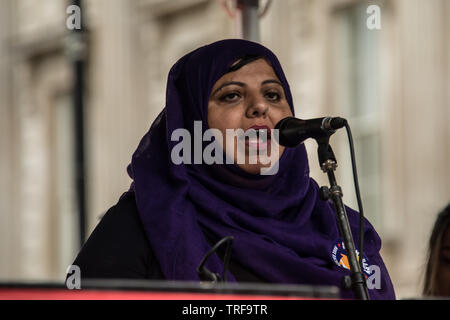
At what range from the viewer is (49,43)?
520 inches

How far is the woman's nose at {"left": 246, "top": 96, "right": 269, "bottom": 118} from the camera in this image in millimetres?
2818

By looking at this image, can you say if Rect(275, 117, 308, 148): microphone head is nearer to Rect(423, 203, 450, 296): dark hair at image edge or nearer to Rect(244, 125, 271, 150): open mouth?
Rect(244, 125, 271, 150): open mouth

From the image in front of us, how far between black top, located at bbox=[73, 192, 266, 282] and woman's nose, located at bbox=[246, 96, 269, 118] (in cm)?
40

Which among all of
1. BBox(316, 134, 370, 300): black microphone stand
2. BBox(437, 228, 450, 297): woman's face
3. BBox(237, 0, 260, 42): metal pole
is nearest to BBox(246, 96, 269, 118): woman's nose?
BBox(316, 134, 370, 300): black microphone stand

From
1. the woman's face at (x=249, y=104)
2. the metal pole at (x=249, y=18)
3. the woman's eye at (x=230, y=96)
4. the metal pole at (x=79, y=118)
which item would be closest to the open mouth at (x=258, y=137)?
the woman's face at (x=249, y=104)

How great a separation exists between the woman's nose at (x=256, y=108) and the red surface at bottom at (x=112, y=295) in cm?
117

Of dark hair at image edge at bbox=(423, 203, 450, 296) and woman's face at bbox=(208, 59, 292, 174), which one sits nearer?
woman's face at bbox=(208, 59, 292, 174)

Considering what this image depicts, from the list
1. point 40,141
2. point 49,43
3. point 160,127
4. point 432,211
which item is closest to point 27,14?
point 49,43

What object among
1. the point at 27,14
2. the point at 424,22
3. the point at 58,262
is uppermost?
the point at 27,14

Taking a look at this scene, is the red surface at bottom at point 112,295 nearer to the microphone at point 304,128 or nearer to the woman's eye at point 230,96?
the microphone at point 304,128

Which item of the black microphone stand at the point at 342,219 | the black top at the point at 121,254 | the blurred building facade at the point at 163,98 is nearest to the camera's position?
the black microphone stand at the point at 342,219

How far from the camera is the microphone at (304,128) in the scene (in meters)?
2.49

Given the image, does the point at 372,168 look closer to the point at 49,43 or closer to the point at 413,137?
the point at 413,137
